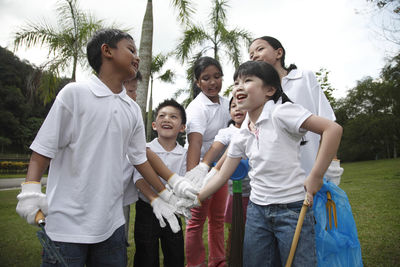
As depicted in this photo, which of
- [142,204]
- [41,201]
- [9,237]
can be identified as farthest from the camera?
[9,237]

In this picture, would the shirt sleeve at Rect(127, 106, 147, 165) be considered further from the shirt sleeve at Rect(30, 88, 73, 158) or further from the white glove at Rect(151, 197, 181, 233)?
the shirt sleeve at Rect(30, 88, 73, 158)

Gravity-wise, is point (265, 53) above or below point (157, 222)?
above

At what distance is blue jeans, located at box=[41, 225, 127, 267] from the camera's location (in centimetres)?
158

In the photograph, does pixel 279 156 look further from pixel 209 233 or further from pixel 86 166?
pixel 209 233

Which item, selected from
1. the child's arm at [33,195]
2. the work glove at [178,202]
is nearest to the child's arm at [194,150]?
the work glove at [178,202]

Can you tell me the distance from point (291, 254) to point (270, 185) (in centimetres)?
40

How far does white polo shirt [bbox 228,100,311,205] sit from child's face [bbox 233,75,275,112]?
0.09m

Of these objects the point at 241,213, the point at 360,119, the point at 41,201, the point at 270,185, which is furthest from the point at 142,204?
the point at 360,119

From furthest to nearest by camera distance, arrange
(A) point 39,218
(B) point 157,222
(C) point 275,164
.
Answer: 1. (B) point 157,222
2. (C) point 275,164
3. (A) point 39,218

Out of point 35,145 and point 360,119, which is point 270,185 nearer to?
point 35,145

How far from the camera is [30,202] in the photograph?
1.52 metres

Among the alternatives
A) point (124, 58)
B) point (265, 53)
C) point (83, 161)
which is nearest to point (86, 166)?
point (83, 161)

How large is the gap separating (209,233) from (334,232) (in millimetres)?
1488

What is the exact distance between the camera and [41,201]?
1543 millimetres
